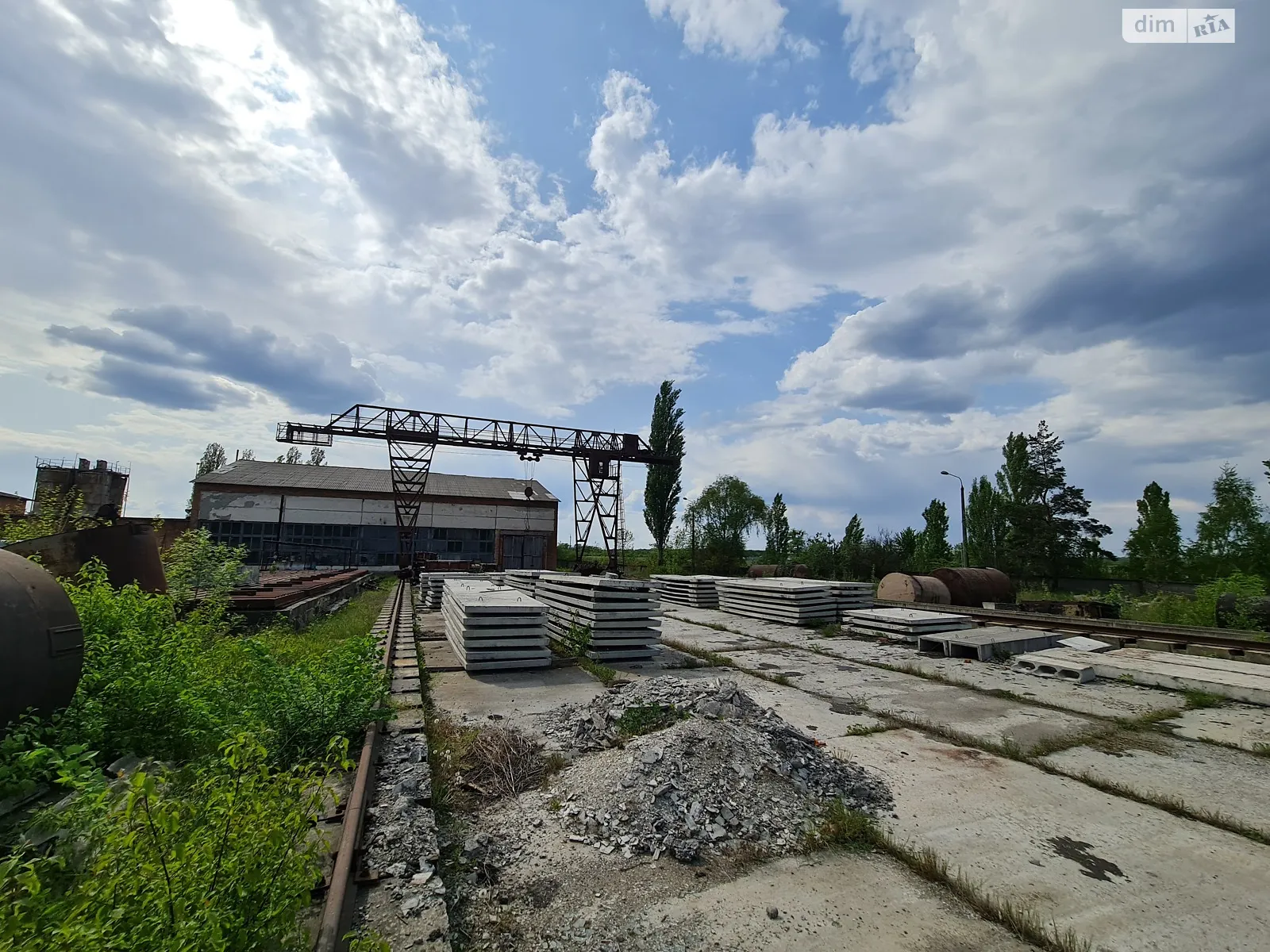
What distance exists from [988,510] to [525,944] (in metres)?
41.0

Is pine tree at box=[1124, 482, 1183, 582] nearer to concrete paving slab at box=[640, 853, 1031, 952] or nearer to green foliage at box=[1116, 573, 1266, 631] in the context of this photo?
green foliage at box=[1116, 573, 1266, 631]

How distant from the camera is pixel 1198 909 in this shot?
116 inches

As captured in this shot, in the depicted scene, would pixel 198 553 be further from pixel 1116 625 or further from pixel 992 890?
pixel 1116 625

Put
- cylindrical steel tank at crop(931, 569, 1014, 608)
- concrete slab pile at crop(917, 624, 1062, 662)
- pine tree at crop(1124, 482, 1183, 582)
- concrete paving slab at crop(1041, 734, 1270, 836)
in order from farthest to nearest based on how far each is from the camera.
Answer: pine tree at crop(1124, 482, 1183, 582)
cylindrical steel tank at crop(931, 569, 1014, 608)
concrete slab pile at crop(917, 624, 1062, 662)
concrete paving slab at crop(1041, 734, 1270, 836)

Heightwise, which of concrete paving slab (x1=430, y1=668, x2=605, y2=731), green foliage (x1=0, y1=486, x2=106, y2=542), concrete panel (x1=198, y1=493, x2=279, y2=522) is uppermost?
concrete panel (x1=198, y1=493, x2=279, y2=522)

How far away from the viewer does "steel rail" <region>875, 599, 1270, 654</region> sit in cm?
1011

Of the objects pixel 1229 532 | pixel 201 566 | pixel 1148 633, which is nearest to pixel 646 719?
pixel 201 566

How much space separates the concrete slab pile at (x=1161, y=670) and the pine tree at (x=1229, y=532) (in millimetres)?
17513

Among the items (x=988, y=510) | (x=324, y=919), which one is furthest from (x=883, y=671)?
(x=988, y=510)

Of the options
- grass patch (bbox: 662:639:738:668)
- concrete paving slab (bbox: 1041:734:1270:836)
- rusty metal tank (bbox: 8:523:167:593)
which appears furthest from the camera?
grass patch (bbox: 662:639:738:668)

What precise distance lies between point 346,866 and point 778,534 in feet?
131

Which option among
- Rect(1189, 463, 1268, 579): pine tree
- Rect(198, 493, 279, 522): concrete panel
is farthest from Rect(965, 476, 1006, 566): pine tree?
Rect(198, 493, 279, 522): concrete panel

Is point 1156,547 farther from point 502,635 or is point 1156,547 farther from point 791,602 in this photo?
point 502,635

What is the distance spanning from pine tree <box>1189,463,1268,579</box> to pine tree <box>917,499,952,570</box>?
1010 centimetres
